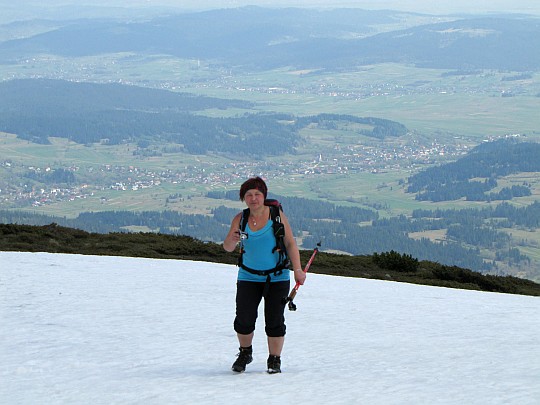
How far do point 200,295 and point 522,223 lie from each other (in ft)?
521

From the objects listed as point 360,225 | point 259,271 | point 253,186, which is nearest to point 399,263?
point 259,271

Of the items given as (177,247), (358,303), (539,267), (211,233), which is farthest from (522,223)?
(358,303)

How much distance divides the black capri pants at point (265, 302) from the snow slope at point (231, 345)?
49 centimetres

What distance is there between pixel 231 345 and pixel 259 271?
7.75 ft

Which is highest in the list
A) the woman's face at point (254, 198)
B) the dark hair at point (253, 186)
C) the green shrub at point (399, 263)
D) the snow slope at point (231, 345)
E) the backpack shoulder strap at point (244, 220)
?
the dark hair at point (253, 186)

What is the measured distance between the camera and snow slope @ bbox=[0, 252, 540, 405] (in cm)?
829

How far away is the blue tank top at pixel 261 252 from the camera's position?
884 centimetres

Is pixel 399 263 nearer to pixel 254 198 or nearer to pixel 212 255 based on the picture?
pixel 212 255

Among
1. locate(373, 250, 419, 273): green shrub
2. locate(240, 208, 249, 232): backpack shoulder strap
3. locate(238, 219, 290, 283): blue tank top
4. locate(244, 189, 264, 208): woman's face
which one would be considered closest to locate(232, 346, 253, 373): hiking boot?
locate(238, 219, 290, 283): blue tank top

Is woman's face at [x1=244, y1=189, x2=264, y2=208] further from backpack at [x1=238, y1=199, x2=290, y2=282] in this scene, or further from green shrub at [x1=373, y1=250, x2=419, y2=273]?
green shrub at [x1=373, y1=250, x2=419, y2=273]

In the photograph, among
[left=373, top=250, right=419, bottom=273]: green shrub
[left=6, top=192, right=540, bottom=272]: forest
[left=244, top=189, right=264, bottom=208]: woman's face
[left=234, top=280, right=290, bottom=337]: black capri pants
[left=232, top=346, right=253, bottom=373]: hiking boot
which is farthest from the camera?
[left=6, top=192, right=540, bottom=272]: forest

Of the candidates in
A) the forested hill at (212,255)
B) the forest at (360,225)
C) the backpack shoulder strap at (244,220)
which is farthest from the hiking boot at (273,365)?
the forest at (360,225)

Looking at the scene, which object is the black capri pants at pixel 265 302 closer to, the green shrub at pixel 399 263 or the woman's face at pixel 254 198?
the woman's face at pixel 254 198

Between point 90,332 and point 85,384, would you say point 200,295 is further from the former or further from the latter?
point 85,384
